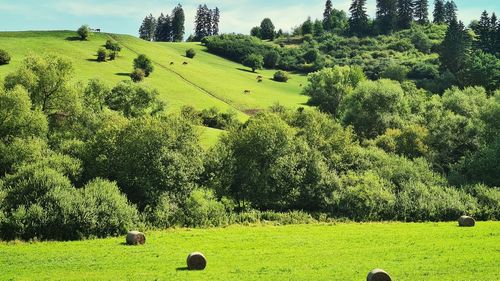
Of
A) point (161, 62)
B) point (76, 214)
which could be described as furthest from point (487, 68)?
point (76, 214)

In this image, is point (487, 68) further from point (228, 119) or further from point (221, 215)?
point (221, 215)

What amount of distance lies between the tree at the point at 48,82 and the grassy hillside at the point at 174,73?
29585 millimetres

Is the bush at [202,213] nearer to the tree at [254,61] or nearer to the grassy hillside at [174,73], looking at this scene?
the grassy hillside at [174,73]

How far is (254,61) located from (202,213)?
394ft

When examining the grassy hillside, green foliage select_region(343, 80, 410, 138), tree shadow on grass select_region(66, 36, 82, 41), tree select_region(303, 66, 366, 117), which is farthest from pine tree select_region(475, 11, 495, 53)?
tree shadow on grass select_region(66, 36, 82, 41)

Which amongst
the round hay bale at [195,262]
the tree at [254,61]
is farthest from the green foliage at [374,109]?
the tree at [254,61]

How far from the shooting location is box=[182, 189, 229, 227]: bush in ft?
176

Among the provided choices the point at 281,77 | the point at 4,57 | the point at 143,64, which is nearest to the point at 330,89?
the point at 281,77

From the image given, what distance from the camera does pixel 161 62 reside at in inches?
5487

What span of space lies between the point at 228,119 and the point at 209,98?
18.3 meters

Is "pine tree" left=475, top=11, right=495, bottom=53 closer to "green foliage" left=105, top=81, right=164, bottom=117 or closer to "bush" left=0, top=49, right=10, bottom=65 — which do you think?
"green foliage" left=105, top=81, right=164, bottom=117

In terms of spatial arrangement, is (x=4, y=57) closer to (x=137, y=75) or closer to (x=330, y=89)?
(x=137, y=75)

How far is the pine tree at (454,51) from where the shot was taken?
149125mm

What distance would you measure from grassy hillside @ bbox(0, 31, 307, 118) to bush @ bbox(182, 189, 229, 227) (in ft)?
141
